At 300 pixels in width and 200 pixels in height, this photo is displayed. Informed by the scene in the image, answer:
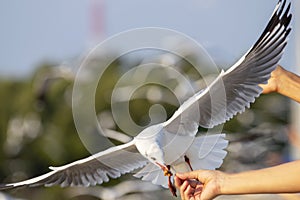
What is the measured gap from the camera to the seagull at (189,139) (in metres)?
3.20

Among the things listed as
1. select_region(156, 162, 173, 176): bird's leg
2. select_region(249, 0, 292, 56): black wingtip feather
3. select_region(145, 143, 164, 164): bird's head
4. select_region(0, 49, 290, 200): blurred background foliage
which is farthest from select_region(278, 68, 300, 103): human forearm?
select_region(0, 49, 290, 200): blurred background foliage

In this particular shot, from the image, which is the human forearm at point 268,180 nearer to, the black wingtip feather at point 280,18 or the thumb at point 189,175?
the thumb at point 189,175

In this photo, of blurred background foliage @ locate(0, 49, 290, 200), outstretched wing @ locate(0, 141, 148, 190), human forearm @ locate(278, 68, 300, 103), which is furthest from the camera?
blurred background foliage @ locate(0, 49, 290, 200)

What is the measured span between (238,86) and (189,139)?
292 mm

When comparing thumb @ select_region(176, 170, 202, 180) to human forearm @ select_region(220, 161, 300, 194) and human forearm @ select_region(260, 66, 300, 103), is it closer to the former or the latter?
human forearm @ select_region(220, 161, 300, 194)

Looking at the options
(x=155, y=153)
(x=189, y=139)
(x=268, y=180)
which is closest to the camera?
(x=268, y=180)

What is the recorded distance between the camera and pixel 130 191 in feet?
26.4

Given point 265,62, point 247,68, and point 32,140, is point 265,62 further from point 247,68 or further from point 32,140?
point 32,140

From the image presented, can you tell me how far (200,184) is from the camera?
237 cm

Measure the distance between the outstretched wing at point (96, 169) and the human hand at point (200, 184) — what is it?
1.11 m

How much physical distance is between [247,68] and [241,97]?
11 cm

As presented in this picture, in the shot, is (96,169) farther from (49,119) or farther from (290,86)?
(49,119)

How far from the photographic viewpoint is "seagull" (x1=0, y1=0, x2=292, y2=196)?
3.20 metres

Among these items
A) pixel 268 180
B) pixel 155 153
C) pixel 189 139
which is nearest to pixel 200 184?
pixel 268 180
